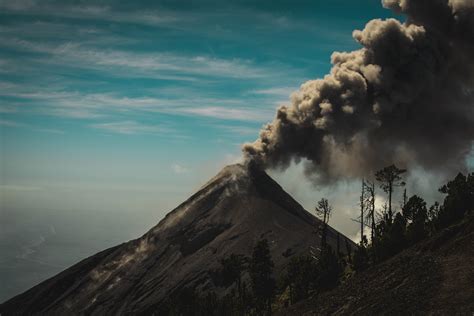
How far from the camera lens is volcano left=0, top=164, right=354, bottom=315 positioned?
10825cm

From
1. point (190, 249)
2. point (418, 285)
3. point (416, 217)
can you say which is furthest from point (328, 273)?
point (190, 249)

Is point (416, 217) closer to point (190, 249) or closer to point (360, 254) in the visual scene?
point (360, 254)

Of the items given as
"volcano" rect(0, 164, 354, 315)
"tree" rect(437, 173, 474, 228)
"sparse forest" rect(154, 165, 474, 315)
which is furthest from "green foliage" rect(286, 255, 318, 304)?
"volcano" rect(0, 164, 354, 315)

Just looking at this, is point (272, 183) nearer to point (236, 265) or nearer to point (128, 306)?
point (128, 306)

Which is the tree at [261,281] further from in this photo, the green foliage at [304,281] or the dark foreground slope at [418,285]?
the dark foreground slope at [418,285]

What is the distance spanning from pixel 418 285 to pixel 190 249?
88.5 m

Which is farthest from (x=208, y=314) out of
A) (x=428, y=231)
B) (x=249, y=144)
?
(x=249, y=144)

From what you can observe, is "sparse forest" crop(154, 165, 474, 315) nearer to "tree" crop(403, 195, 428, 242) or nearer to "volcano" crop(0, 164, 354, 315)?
"tree" crop(403, 195, 428, 242)

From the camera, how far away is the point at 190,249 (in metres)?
123

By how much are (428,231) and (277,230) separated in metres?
62.7

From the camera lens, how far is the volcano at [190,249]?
355ft

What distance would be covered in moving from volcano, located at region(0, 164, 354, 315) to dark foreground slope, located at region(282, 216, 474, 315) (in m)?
46.9

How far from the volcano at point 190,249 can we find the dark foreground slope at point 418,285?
4694 cm

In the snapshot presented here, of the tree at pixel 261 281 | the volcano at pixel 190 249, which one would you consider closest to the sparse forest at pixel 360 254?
the tree at pixel 261 281
